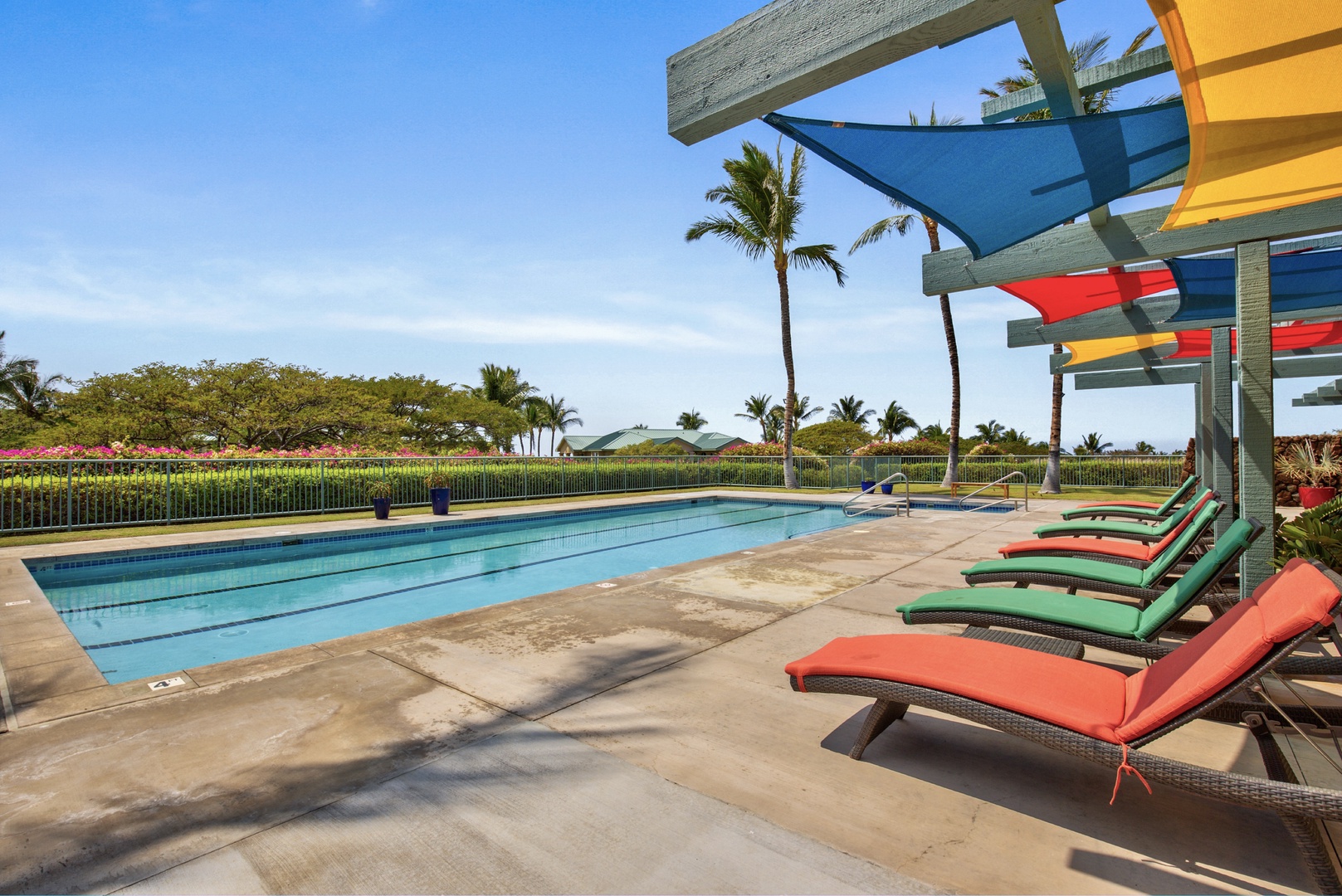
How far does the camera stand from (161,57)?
10516 millimetres

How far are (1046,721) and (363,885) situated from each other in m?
2.19

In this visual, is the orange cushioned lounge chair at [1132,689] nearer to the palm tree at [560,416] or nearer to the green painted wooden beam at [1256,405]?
the green painted wooden beam at [1256,405]

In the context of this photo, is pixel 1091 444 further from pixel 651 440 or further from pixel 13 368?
pixel 13 368

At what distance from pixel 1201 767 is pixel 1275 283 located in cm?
610

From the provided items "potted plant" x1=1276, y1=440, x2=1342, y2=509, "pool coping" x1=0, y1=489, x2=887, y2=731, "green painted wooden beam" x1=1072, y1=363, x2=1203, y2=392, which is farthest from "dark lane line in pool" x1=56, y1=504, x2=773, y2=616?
"potted plant" x1=1276, y1=440, x2=1342, y2=509

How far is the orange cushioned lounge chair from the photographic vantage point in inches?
66.2

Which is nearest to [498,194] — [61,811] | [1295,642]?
[61,811]

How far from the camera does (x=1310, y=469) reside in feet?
42.2

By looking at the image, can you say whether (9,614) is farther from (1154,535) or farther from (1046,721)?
(1154,535)

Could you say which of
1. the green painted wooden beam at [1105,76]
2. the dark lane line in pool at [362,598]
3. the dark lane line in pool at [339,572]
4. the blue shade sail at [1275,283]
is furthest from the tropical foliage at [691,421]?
the green painted wooden beam at [1105,76]

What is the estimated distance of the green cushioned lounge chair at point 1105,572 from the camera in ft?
13.2

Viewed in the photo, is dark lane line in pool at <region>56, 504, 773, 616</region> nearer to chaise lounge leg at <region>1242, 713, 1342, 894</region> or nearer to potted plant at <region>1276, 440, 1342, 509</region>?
chaise lounge leg at <region>1242, 713, 1342, 894</region>

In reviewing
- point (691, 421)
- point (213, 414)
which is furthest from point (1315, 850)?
point (691, 421)

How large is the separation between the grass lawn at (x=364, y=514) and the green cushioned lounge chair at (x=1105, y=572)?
11.6m
